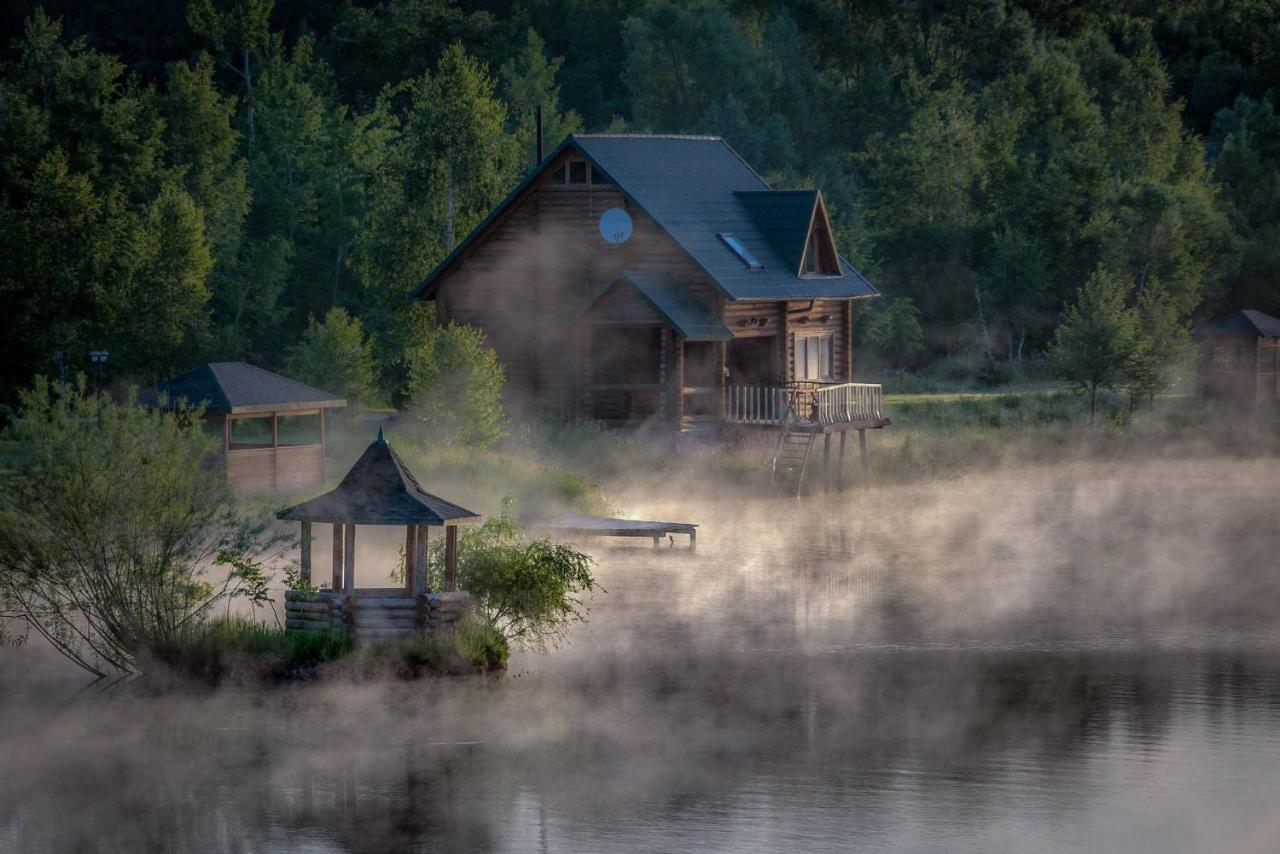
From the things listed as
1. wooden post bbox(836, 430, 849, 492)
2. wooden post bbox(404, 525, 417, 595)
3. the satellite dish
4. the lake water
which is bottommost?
the lake water

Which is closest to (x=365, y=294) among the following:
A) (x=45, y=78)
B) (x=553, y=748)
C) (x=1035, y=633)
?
(x=45, y=78)

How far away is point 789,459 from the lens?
50.8 m

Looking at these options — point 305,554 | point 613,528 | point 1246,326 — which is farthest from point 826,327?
point 305,554

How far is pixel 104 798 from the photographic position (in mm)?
23016

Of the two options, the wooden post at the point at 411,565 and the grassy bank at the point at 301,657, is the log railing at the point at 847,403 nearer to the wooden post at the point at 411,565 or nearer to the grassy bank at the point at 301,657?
the wooden post at the point at 411,565

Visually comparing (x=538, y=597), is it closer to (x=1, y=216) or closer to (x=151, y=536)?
(x=151, y=536)

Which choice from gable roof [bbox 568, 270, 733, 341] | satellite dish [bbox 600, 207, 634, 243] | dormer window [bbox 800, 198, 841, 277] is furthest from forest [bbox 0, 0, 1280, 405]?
dormer window [bbox 800, 198, 841, 277]

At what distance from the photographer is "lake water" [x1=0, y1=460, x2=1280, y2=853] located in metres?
21.7

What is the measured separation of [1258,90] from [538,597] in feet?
248

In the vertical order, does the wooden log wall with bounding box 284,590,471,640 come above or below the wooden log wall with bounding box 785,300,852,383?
below

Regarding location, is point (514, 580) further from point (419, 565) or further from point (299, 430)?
point (299, 430)

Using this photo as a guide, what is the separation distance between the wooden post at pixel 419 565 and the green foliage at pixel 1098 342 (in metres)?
37.3

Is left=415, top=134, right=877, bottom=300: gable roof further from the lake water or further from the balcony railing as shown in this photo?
the lake water

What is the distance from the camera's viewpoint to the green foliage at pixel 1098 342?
61219 millimetres
